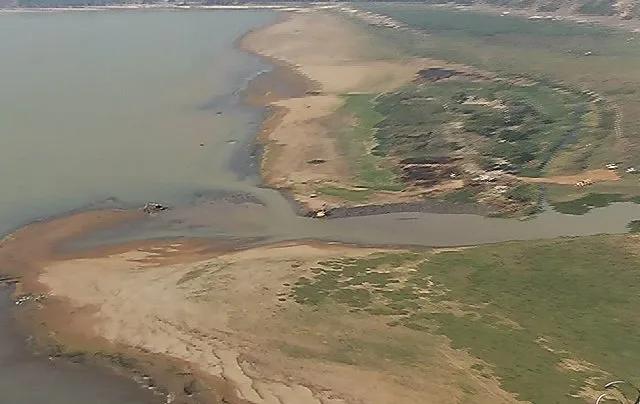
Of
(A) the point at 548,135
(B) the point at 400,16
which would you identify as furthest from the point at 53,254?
(B) the point at 400,16

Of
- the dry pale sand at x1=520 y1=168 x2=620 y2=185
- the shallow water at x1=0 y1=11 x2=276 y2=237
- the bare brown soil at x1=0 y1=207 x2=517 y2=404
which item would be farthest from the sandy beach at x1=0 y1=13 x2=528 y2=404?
the dry pale sand at x1=520 y1=168 x2=620 y2=185

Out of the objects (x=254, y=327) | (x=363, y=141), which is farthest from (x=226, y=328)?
(x=363, y=141)

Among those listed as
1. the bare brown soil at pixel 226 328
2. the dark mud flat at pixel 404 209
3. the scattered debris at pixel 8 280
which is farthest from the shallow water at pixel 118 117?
the bare brown soil at pixel 226 328

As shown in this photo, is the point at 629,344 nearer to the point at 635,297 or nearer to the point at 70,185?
the point at 635,297

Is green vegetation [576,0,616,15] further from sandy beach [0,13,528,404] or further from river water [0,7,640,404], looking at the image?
sandy beach [0,13,528,404]

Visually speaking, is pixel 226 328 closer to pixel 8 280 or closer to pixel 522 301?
pixel 522 301

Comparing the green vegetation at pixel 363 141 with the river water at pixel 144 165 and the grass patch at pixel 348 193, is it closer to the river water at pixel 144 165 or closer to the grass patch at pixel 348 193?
the grass patch at pixel 348 193

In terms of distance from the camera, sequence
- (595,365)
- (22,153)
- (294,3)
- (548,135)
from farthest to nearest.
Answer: (294,3) → (22,153) → (548,135) → (595,365)

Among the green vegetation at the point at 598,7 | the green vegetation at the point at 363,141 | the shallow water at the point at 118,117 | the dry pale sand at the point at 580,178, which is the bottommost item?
the shallow water at the point at 118,117
